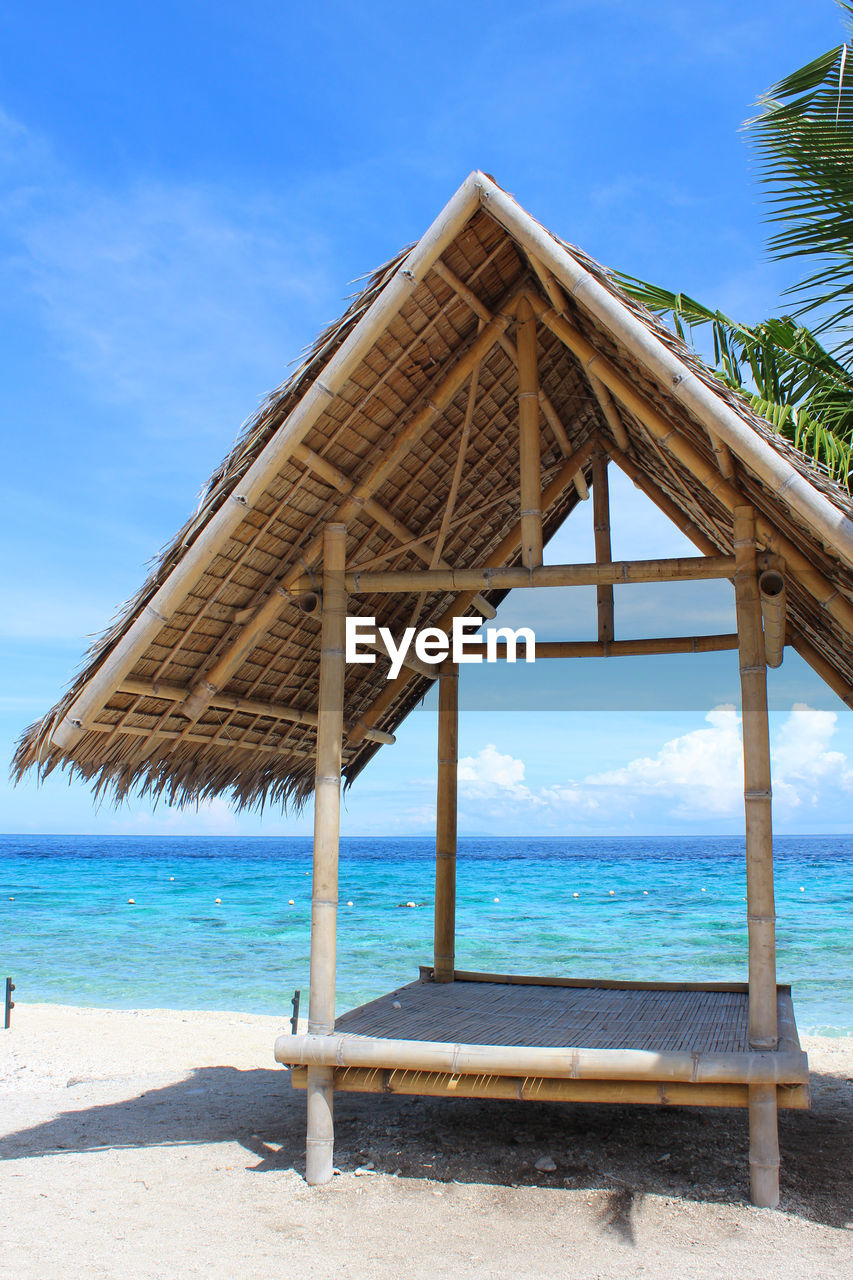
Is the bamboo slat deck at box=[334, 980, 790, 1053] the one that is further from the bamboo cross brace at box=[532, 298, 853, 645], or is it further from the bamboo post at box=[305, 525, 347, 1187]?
the bamboo cross brace at box=[532, 298, 853, 645]

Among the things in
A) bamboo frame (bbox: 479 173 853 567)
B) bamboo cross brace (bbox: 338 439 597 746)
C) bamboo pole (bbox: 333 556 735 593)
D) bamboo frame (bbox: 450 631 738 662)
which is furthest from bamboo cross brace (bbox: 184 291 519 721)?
bamboo frame (bbox: 450 631 738 662)

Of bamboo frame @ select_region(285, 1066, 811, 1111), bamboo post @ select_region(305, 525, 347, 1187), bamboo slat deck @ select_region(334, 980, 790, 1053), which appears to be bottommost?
bamboo frame @ select_region(285, 1066, 811, 1111)

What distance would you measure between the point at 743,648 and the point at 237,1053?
5.52 meters

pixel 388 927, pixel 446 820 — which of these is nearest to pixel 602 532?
pixel 446 820

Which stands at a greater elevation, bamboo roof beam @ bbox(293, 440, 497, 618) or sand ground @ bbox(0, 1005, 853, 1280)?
bamboo roof beam @ bbox(293, 440, 497, 618)

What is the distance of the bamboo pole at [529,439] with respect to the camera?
14.2 ft

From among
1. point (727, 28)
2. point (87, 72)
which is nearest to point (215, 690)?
point (87, 72)

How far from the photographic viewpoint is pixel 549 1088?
12.7 ft

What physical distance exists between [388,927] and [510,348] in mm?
21068

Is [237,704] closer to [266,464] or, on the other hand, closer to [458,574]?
[458,574]

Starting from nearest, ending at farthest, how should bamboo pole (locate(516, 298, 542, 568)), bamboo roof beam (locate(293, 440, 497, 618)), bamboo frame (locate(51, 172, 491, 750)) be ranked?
1. bamboo frame (locate(51, 172, 491, 750))
2. bamboo roof beam (locate(293, 440, 497, 618))
3. bamboo pole (locate(516, 298, 542, 568))

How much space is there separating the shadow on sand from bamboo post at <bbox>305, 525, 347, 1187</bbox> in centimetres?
40

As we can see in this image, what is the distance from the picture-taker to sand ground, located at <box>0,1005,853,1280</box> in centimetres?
335

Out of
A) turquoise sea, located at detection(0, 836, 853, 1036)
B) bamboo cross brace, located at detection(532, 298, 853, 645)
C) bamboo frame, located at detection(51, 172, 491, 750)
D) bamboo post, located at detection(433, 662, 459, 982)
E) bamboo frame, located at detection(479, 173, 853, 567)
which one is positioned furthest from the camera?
turquoise sea, located at detection(0, 836, 853, 1036)
